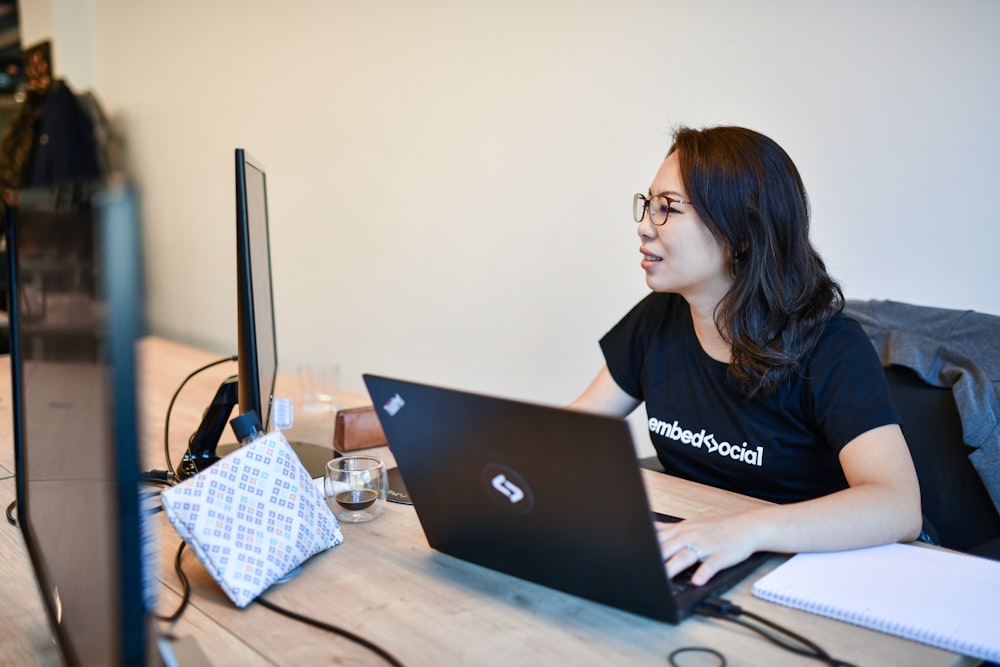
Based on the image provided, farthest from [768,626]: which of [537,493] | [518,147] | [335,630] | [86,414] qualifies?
[518,147]

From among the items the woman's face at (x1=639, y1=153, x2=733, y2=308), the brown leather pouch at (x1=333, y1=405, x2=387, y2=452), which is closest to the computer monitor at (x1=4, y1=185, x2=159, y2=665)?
the brown leather pouch at (x1=333, y1=405, x2=387, y2=452)

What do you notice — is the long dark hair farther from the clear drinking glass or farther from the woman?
the clear drinking glass

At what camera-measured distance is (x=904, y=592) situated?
0.91 m

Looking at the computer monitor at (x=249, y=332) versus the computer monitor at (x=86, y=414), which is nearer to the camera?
the computer monitor at (x=86, y=414)

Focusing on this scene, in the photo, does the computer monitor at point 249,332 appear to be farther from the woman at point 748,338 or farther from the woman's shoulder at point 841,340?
the woman's shoulder at point 841,340

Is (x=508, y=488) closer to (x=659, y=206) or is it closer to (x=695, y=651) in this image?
(x=695, y=651)

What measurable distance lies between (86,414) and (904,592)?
82cm

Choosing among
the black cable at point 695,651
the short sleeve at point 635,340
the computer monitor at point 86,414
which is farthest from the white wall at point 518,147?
the black cable at point 695,651

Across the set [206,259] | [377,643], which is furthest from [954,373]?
[206,259]

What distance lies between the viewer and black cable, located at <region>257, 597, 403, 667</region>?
2.58 feet

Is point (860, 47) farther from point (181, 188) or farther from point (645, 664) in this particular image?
point (181, 188)

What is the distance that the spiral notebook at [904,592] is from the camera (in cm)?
82

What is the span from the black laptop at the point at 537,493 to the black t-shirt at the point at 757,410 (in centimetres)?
40

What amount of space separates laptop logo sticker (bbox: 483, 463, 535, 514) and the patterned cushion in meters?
0.25
